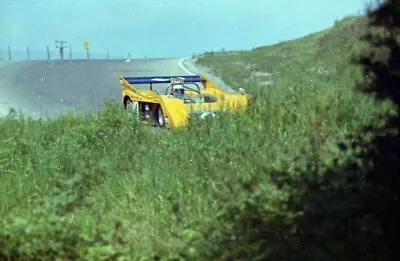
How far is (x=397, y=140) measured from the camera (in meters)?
4.68

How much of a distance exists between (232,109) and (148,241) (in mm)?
3942

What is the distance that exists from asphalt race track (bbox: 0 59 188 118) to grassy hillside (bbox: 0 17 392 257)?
676 centimetres

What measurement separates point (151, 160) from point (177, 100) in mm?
3731

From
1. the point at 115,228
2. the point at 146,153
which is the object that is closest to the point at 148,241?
the point at 115,228

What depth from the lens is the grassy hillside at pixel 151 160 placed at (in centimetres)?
596

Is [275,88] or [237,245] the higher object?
[275,88]

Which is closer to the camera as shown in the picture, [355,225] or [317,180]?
[355,225]

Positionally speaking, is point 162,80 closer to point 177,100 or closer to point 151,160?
point 177,100

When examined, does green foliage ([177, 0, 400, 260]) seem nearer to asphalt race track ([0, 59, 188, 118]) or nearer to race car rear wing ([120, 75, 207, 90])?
race car rear wing ([120, 75, 207, 90])

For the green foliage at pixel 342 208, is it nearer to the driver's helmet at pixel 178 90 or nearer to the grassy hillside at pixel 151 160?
the grassy hillside at pixel 151 160

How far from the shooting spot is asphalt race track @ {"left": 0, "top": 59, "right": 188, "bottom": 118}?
19.0 metres

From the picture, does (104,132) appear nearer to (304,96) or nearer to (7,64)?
(304,96)

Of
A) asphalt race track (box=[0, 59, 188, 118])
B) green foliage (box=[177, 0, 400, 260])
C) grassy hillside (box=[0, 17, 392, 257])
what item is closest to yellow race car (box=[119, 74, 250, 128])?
grassy hillside (box=[0, 17, 392, 257])

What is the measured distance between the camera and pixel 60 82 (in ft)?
86.1
